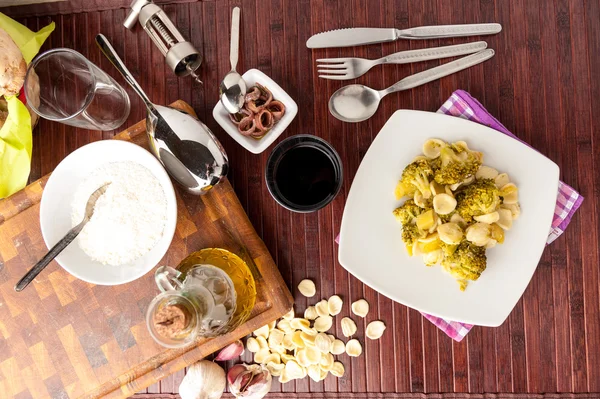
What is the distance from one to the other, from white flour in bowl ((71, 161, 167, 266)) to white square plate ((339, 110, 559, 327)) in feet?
1.22

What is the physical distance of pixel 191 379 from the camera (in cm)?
100

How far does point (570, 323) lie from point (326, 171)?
0.61 meters

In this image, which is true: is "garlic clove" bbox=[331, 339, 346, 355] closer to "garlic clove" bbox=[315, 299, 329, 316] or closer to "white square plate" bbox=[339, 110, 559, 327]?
"garlic clove" bbox=[315, 299, 329, 316]

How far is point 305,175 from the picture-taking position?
0.96 meters

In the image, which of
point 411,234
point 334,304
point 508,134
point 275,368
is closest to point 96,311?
point 275,368

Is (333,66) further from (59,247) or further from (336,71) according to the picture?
(59,247)

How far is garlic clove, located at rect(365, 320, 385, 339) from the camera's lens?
3.34 feet

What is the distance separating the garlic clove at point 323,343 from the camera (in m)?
1.01

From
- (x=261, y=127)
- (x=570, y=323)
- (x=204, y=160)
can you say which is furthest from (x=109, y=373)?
(x=570, y=323)

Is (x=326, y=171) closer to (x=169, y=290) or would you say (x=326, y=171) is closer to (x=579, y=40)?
(x=169, y=290)

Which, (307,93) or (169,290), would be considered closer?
(169,290)

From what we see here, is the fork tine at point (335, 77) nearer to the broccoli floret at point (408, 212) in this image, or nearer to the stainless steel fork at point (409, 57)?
the stainless steel fork at point (409, 57)

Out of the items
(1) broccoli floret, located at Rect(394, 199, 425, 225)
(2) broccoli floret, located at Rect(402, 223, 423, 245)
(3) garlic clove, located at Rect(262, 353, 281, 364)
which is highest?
(1) broccoli floret, located at Rect(394, 199, 425, 225)

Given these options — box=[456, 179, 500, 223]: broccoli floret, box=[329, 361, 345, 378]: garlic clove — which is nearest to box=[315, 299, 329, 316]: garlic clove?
box=[329, 361, 345, 378]: garlic clove
